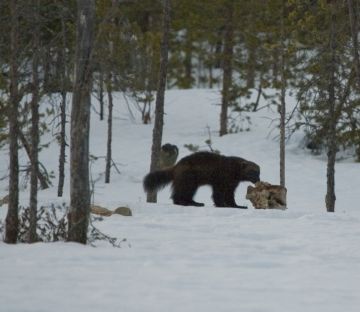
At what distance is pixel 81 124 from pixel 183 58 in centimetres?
3555

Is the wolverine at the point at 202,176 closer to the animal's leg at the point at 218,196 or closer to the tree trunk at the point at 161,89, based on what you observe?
the animal's leg at the point at 218,196

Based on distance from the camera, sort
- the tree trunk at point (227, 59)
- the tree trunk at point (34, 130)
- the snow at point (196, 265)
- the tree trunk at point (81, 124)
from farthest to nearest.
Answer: the tree trunk at point (227, 59), the tree trunk at point (34, 130), the tree trunk at point (81, 124), the snow at point (196, 265)

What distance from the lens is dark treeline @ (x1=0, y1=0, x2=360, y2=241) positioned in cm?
891

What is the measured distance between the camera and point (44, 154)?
96.9 feet

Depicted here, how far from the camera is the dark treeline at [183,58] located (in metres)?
8.91

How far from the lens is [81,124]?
8.55m

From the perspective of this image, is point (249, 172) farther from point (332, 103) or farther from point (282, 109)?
point (282, 109)

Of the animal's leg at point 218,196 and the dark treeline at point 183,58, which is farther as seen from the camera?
the animal's leg at point 218,196

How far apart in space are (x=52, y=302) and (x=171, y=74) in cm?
3617

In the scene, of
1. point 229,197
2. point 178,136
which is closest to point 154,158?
point 229,197

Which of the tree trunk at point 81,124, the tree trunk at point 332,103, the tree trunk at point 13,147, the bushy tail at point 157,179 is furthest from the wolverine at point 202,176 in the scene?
the tree trunk at point 81,124

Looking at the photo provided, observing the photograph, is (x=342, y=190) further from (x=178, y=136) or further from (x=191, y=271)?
(x=191, y=271)

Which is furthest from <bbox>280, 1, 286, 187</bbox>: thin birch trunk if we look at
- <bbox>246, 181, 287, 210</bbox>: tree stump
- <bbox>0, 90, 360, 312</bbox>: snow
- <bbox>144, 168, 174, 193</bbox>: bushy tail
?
<bbox>0, 90, 360, 312</bbox>: snow

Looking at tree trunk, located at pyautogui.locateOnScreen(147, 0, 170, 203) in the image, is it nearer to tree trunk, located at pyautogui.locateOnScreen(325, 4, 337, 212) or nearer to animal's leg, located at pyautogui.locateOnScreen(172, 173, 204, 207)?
animal's leg, located at pyautogui.locateOnScreen(172, 173, 204, 207)
